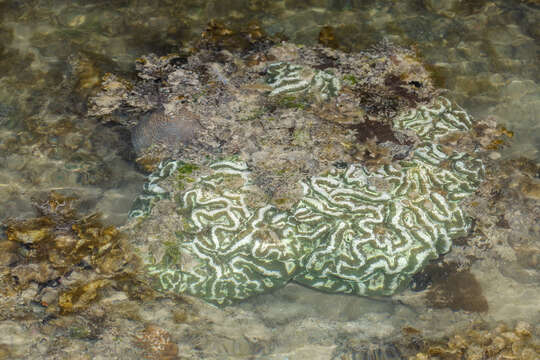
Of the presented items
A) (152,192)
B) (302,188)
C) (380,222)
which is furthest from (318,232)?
(152,192)

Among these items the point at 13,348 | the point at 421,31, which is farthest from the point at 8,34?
the point at 421,31

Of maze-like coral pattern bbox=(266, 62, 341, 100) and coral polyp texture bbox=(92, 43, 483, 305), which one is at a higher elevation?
maze-like coral pattern bbox=(266, 62, 341, 100)

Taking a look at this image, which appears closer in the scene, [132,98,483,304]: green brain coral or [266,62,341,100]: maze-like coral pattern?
[132,98,483,304]: green brain coral

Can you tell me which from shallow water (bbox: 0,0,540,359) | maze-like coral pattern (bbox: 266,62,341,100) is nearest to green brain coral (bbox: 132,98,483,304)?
shallow water (bbox: 0,0,540,359)

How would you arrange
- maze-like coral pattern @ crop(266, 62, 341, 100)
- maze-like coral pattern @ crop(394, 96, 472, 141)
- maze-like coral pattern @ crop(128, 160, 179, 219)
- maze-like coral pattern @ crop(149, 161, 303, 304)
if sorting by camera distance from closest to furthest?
maze-like coral pattern @ crop(149, 161, 303, 304) → maze-like coral pattern @ crop(128, 160, 179, 219) → maze-like coral pattern @ crop(394, 96, 472, 141) → maze-like coral pattern @ crop(266, 62, 341, 100)

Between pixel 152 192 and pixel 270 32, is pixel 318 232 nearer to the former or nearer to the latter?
pixel 152 192

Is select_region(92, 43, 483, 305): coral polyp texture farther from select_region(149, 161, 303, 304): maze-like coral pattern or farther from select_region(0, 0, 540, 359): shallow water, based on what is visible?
Answer: select_region(0, 0, 540, 359): shallow water
